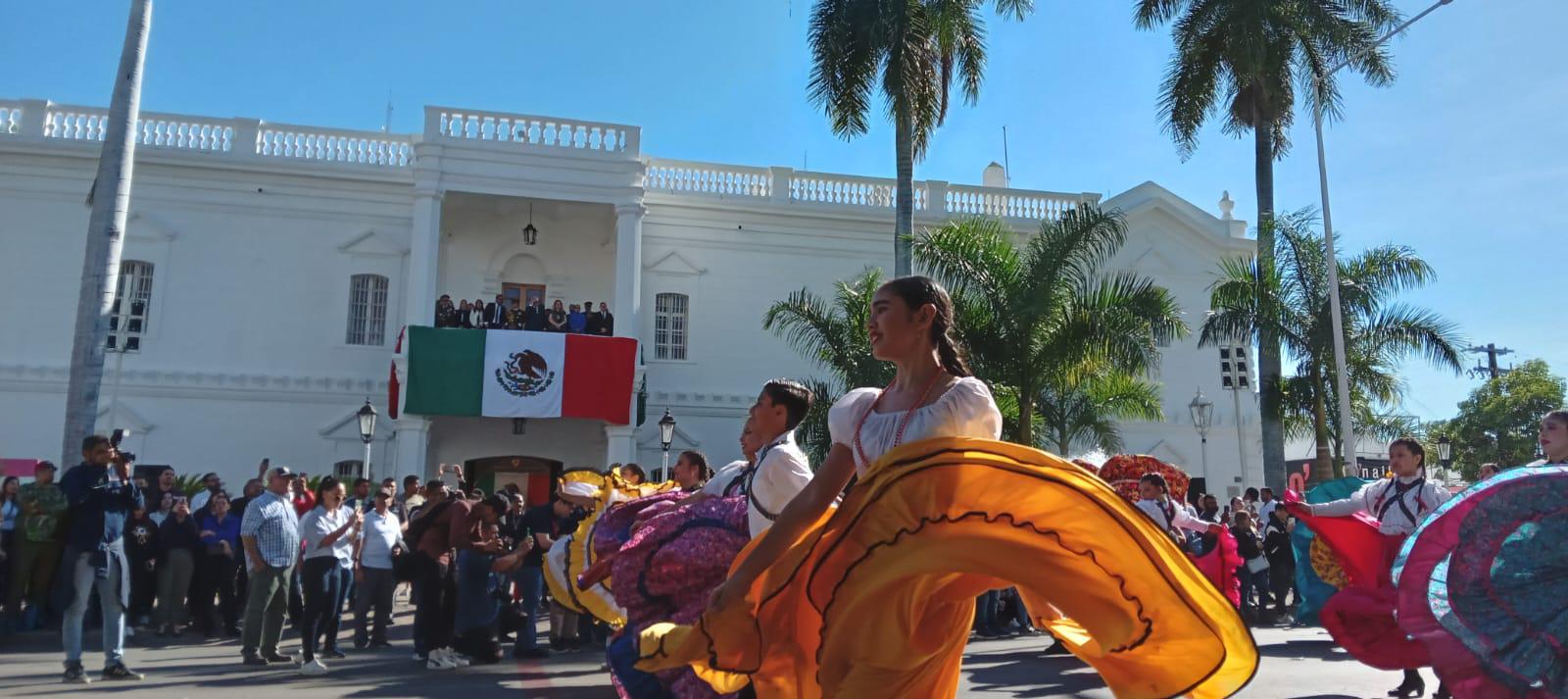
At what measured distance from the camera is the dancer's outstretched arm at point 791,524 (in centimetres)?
300

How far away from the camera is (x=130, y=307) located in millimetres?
18062

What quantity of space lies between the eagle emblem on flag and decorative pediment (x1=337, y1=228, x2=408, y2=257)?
156 inches

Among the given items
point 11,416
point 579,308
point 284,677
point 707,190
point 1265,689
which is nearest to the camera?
point 1265,689

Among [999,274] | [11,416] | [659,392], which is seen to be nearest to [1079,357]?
[999,274]

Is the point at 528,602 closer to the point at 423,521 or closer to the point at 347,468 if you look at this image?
the point at 423,521

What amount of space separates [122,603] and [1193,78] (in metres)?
19.2

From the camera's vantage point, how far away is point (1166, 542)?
8.92 feet

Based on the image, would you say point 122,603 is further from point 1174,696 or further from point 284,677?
point 1174,696

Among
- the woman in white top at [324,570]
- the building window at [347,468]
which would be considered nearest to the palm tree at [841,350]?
the woman in white top at [324,570]

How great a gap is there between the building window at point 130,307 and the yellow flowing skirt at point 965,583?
56.8 ft

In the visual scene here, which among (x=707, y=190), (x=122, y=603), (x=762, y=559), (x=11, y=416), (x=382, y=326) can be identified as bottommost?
(x=122, y=603)

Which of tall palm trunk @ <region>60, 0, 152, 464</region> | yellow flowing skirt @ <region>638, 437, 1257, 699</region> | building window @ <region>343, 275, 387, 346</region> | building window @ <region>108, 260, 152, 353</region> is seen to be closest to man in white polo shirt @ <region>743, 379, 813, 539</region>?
yellow flowing skirt @ <region>638, 437, 1257, 699</region>

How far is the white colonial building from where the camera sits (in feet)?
68.7

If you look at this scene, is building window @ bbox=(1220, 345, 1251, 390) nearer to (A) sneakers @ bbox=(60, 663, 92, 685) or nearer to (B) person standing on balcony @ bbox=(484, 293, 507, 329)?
(B) person standing on balcony @ bbox=(484, 293, 507, 329)
